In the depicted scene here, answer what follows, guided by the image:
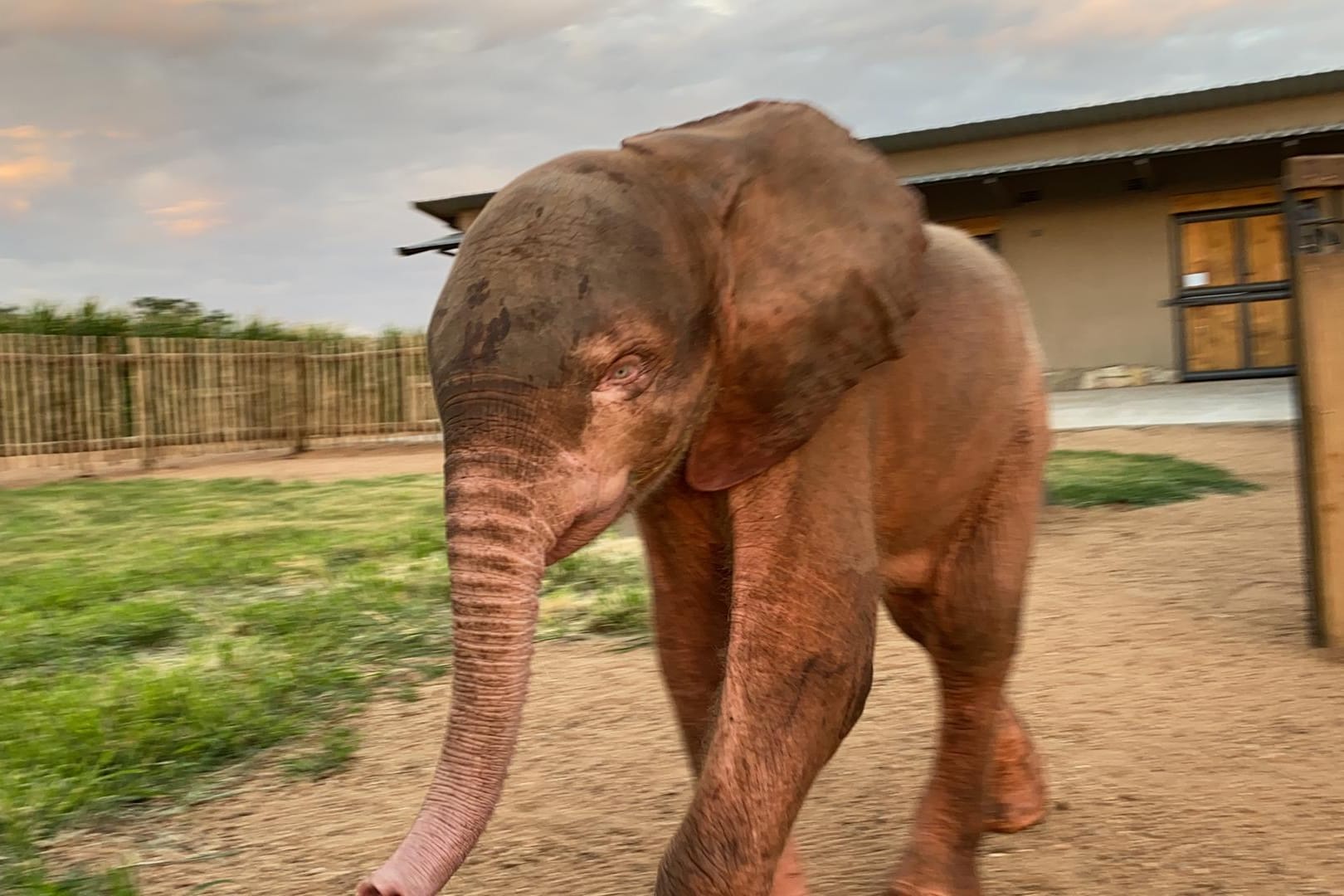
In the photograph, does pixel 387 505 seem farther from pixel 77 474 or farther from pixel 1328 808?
pixel 1328 808

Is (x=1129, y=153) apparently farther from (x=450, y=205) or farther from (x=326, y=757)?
(x=326, y=757)

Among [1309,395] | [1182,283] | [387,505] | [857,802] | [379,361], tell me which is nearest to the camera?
[857,802]

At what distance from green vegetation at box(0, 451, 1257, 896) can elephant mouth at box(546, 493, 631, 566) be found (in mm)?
1716

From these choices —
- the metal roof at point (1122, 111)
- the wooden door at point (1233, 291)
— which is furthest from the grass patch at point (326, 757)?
the wooden door at point (1233, 291)

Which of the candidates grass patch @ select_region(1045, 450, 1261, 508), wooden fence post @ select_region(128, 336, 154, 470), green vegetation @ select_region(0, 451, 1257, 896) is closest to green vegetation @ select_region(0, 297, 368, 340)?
wooden fence post @ select_region(128, 336, 154, 470)

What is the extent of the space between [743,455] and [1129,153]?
15568 millimetres

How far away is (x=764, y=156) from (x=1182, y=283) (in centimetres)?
1660

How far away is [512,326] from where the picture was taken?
1773mm

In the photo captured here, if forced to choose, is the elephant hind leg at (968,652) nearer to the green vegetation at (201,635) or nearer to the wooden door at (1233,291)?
the green vegetation at (201,635)

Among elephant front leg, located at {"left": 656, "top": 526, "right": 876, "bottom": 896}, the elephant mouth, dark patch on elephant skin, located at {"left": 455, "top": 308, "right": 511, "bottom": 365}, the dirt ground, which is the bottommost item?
the dirt ground

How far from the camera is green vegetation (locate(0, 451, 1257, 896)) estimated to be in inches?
153

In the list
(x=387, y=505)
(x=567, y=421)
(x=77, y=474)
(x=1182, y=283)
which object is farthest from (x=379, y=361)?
(x=567, y=421)

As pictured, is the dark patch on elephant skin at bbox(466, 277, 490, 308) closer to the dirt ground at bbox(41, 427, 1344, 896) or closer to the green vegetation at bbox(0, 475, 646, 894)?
the dirt ground at bbox(41, 427, 1344, 896)

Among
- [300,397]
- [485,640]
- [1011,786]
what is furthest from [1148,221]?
[485,640]
